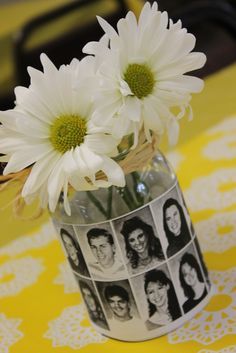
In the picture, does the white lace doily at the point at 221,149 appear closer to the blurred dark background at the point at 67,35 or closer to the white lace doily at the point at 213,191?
the white lace doily at the point at 213,191

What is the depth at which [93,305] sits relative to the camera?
64cm

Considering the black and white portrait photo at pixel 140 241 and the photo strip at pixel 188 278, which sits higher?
the black and white portrait photo at pixel 140 241

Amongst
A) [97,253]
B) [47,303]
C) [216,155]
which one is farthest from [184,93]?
[216,155]

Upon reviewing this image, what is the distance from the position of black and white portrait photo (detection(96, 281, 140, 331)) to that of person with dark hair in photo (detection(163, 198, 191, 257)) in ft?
0.19

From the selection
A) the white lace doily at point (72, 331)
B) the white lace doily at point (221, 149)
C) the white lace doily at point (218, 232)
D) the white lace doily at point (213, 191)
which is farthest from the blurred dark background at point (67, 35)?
the white lace doily at point (72, 331)

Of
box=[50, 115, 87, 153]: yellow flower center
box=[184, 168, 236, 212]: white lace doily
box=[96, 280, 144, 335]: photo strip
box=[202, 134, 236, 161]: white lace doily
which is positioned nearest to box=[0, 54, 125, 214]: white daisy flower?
box=[50, 115, 87, 153]: yellow flower center

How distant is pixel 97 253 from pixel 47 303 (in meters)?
0.19

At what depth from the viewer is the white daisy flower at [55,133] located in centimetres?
52

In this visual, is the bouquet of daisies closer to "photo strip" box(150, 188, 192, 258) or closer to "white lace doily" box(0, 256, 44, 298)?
"photo strip" box(150, 188, 192, 258)

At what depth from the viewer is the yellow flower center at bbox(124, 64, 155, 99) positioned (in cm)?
53

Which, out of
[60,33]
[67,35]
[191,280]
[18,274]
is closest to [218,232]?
[191,280]

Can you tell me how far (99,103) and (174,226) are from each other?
16cm

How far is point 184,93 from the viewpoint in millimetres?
542

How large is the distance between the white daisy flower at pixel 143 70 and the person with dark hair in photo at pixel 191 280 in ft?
0.50
